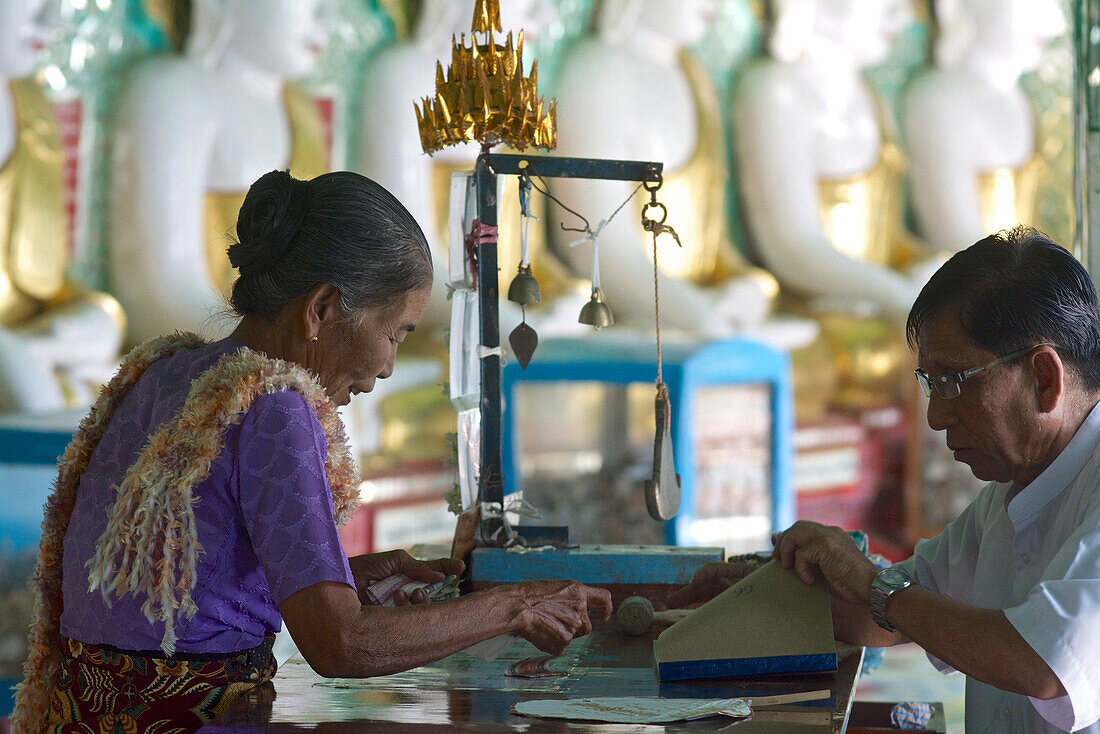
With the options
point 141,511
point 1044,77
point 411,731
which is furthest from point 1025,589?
point 1044,77

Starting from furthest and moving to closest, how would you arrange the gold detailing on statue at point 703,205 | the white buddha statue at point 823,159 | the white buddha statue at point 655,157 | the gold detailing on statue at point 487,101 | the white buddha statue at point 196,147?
the white buddha statue at point 823,159
the gold detailing on statue at point 703,205
the white buddha statue at point 655,157
the white buddha statue at point 196,147
the gold detailing on statue at point 487,101

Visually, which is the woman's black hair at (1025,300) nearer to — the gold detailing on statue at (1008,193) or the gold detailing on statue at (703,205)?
the gold detailing on statue at (703,205)

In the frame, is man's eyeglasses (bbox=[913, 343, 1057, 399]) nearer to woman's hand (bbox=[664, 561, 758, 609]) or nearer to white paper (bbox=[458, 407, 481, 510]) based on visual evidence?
woman's hand (bbox=[664, 561, 758, 609])

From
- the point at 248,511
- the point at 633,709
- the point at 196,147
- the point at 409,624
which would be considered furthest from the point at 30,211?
the point at 633,709

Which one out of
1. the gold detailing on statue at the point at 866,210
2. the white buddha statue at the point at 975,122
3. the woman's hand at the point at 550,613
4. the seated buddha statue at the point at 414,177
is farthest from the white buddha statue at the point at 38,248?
the white buddha statue at the point at 975,122

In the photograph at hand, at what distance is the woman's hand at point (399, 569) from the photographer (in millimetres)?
1574

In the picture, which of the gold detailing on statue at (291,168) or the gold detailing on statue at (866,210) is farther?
the gold detailing on statue at (866,210)

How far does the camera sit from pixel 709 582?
1678 mm

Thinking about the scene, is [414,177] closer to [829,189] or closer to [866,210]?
[829,189]

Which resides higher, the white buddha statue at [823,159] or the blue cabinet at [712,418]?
the white buddha statue at [823,159]

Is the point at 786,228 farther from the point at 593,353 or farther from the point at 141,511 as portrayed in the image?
the point at 141,511

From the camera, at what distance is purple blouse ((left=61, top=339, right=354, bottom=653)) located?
3.91 ft

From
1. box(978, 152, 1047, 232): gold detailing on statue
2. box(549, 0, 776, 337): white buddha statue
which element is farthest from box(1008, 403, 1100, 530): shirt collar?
box(978, 152, 1047, 232): gold detailing on statue

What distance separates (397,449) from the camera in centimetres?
441
